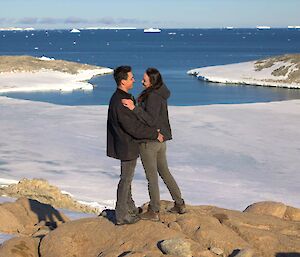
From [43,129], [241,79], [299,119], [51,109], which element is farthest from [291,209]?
[241,79]

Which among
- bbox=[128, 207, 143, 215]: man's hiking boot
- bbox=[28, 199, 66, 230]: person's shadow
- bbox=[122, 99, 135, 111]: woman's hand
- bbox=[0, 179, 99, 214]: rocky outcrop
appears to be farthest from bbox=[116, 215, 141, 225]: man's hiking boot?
bbox=[0, 179, 99, 214]: rocky outcrop

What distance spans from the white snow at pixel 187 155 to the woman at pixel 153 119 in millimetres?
6118

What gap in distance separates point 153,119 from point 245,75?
194 feet

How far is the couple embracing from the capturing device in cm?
722

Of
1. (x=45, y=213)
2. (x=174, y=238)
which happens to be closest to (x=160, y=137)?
(x=174, y=238)

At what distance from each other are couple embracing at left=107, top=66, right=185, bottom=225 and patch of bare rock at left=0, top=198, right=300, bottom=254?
0.98 feet

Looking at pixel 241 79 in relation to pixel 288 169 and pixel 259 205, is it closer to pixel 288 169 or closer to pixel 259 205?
pixel 288 169

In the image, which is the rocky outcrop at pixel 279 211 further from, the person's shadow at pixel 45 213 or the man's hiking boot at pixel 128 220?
the person's shadow at pixel 45 213

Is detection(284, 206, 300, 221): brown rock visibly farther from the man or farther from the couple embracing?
the man

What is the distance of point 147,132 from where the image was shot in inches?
287

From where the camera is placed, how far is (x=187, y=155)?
20359mm

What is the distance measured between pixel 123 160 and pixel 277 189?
30.8ft

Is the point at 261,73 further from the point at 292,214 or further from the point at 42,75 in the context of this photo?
the point at 292,214

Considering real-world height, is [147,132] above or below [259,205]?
above
